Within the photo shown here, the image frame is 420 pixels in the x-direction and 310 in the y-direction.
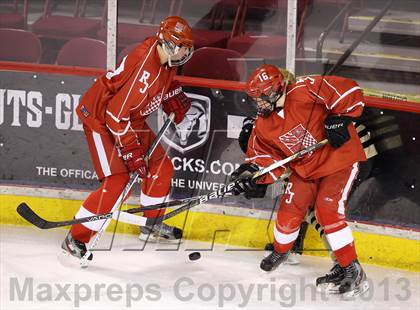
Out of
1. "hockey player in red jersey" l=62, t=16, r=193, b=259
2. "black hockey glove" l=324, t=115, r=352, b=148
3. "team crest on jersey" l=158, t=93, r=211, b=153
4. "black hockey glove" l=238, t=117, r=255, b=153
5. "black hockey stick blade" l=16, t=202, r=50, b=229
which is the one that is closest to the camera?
"black hockey glove" l=324, t=115, r=352, b=148

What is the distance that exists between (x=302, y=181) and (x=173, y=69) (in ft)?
2.64

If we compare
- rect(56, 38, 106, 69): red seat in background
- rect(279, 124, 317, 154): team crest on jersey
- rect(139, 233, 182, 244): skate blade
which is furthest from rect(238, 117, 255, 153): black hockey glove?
rect(56, 38, 106, 69): red seat in background

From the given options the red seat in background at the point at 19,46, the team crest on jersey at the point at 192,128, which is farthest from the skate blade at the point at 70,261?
the red seat in background at the point at 19,46

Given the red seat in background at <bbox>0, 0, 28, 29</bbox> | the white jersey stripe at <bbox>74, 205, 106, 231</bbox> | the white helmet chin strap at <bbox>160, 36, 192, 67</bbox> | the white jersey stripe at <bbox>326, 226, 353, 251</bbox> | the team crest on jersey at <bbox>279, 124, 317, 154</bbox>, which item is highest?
the white helmet chin strap at <bbox>160, 36, 192, 67</bbox>

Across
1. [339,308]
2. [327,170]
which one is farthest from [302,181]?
[339,308]

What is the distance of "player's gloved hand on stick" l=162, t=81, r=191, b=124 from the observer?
197 inches

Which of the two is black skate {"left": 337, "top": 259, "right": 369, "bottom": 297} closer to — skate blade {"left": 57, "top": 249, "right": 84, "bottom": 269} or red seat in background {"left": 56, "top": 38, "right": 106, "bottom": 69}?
skate blade {"left": 57, "top": 249, "right": 84, "bottom": 269}

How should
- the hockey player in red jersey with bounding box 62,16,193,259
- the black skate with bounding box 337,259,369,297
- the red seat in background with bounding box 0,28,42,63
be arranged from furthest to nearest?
1. the red seat in background with bounding box 0,28,42,63
2. the hockey player in red jersey with bounding box 62,16,193,259
3. the black skate with bounding box 337,259,369,297

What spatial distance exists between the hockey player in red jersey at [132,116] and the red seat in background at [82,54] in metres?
0.46

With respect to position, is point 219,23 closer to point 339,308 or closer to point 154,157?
point 154,157

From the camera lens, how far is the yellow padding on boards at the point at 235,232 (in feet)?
16.3

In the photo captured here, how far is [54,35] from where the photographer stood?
5.53m

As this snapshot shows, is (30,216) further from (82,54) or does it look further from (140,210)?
(82,54)

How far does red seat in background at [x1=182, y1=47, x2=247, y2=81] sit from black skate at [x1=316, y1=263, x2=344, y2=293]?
1166 mm
